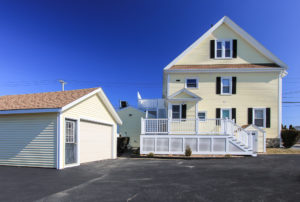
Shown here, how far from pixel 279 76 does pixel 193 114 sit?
7832mm

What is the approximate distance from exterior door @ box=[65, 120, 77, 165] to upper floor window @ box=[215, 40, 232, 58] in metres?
13.4

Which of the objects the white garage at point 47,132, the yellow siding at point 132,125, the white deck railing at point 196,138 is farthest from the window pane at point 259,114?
the white garage at point 47,132

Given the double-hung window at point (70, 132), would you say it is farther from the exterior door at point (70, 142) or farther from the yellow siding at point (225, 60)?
the yellow siding at point (225, 60)

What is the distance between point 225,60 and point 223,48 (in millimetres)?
1112

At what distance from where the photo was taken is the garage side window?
8.93 m

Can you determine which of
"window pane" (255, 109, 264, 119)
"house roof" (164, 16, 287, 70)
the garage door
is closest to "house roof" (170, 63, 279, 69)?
"house roof" (164, 16, 287, 70)

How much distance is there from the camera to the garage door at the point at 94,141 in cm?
1010

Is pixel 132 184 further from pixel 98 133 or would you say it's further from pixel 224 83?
pixel 224 83

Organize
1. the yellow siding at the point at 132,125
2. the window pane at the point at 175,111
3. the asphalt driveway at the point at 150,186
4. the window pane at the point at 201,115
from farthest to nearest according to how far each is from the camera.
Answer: the yellow siding at the point at 132,125 < the window pane at the point at 201,115 < the window pane at the point at 175,111 < the asphalt driveway at the point at 150,186

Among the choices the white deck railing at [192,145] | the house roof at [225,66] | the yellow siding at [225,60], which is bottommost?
the white deck railing at [192,145]

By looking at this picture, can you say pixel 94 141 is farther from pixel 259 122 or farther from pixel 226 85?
pixel 259 122

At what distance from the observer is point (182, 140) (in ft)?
41.9

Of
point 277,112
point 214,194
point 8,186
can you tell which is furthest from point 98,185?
point 277,112

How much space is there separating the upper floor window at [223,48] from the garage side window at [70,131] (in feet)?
43.8
